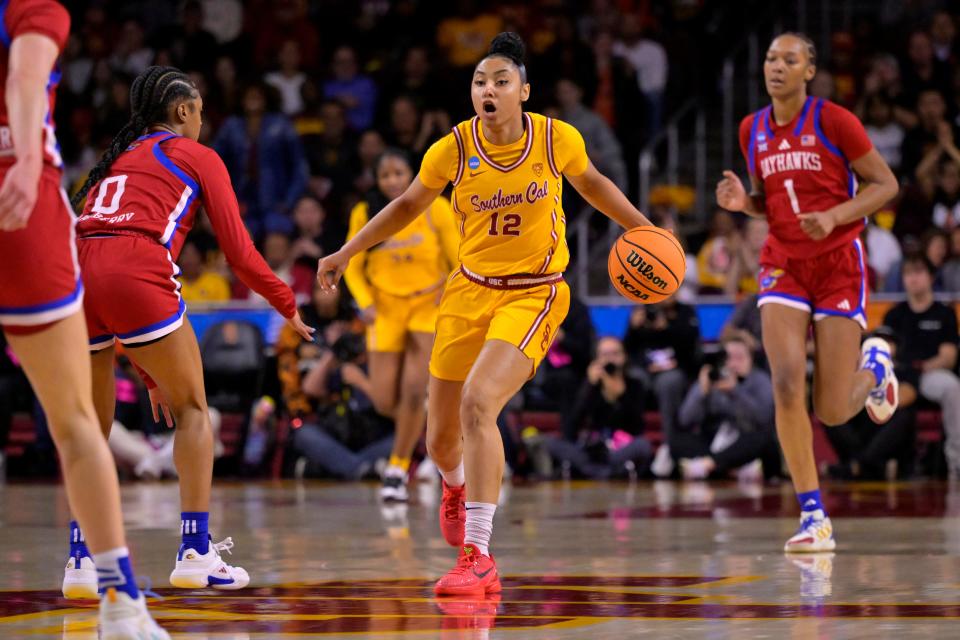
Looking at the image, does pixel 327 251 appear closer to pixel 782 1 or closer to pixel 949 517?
pixel 782 1

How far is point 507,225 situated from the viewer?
Answer: 23.3ft

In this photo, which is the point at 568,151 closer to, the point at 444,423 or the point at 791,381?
the point at 444,423

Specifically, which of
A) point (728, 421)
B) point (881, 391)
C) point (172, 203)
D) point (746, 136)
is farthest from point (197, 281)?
point (172, 203)

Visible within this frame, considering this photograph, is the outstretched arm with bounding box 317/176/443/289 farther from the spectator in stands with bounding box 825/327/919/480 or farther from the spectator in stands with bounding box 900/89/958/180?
the spectator in stands with bounding box 900/89/958/180

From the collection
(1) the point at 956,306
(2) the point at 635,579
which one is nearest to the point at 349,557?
(2) the point at 635,579

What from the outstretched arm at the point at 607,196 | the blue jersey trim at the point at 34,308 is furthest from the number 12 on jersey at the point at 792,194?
the blue jersey trim at the point at 34,308

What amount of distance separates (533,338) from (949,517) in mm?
4124

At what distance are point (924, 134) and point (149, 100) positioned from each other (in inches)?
441

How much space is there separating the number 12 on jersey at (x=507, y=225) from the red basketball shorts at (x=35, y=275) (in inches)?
105

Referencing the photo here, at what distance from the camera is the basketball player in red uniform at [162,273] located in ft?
20.7

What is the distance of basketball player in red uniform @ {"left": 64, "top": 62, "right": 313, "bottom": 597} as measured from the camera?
631cm

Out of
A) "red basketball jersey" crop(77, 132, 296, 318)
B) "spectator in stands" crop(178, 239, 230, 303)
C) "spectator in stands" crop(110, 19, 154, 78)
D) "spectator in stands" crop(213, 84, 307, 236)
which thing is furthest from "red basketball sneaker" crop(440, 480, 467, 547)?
"spectator in stands" crop(110, 19, 154, 78)

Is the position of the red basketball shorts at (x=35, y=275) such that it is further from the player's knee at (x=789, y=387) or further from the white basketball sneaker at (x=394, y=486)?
the white basketball sneaker at (x=394, y=486)

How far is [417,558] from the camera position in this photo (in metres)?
7.88
